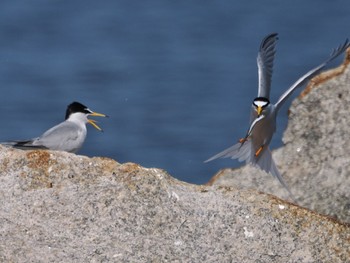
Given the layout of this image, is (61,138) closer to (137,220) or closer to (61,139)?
(61,139)

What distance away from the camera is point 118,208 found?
5.14 meters

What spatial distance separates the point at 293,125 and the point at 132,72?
1246cm

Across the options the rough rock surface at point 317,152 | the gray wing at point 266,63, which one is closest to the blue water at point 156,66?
the gray wing at point 266,63

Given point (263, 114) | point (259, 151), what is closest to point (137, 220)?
point (259, 151)

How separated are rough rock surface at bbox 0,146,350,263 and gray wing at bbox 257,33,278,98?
2.92 metres

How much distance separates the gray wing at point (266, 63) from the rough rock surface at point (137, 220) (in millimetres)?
2922

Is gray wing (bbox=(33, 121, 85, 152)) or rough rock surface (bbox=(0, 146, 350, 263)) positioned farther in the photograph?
gray wing (bbox=(33, 121, 85, 152))

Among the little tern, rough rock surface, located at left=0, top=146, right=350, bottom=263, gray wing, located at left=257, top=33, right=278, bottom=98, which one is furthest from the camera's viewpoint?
gray wing, located at left=257, top=33, right=278, bottom=98

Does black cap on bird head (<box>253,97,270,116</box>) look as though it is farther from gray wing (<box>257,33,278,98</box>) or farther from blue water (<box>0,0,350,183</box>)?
blue water (<box>0,0,350,183</box>)

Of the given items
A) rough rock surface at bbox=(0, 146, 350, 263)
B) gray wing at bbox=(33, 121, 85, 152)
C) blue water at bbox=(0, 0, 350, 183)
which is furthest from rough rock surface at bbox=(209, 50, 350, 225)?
blue water at bbox=(0, 0, 350, 183)

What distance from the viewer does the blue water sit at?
1795cm

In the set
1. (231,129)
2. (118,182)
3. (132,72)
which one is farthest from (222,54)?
(118,182)

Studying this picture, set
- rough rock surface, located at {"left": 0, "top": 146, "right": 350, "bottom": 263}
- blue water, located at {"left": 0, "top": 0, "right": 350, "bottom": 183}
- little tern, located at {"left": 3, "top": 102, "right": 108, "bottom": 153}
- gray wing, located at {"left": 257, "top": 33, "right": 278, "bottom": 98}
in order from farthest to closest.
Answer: blue water, located at {"left": 0, "top": 0, "right": 350, "bottom": 183} → gray wing, located at {"left": 257, "top": 33, "right": 278, "bottom": 98} → little tern, located at {"left": 3, "top": 102, "right": 108, "bottom": 153} → rough rock surface, located at {"left": 0, "top": 146, "right": 350, "bottom": 263}

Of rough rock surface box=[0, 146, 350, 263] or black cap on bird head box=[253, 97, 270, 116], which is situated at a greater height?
black cap on bird head box=[253, 97, 270, 116]
